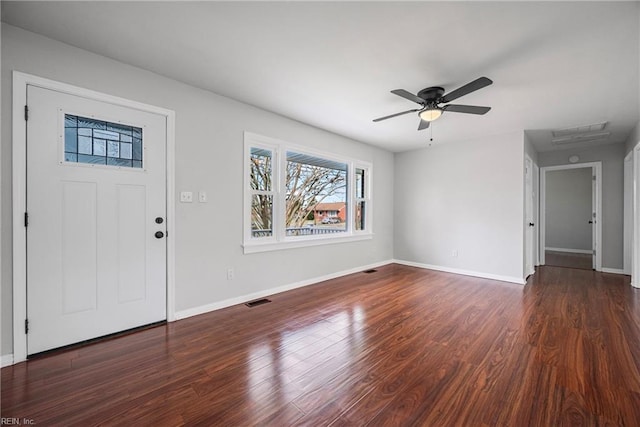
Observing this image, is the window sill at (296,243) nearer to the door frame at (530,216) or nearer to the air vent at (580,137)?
the door frame at (530,216)

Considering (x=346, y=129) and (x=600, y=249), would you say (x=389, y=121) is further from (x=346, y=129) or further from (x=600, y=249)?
(x=600, y=249)

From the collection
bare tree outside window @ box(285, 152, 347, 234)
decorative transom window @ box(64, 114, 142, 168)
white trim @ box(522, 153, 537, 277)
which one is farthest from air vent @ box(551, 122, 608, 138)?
decorative transom window @ box(64, 114, 142, 168)

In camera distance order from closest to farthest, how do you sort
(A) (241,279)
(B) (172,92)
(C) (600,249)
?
(B) (172,92), (A) (241,279), (C) (600,249)

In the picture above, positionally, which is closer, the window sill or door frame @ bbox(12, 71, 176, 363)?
door frame @ bbox(12, 71, 176, 363)

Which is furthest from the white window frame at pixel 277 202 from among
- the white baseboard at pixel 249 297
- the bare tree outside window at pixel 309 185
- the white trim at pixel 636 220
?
the white trim at pixel 636 220

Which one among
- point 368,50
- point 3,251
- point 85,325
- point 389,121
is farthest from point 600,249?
point 3,251

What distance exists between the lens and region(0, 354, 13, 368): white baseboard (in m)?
1.97

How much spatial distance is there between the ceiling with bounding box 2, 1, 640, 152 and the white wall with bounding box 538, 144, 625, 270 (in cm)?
236

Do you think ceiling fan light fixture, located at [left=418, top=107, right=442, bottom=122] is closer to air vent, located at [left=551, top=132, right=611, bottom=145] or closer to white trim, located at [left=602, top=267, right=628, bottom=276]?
air vent, located at [left=551, top=132, right=611, bottom=145]

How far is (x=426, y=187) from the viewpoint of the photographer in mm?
5633

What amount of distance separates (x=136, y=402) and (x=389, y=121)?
4.08 meters

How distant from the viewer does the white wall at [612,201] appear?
201 inches

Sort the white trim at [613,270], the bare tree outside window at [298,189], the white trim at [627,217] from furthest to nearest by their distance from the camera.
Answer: the white trim at [613,270] < the white trim at [627,217] < the bare tree outside window at [298,189]

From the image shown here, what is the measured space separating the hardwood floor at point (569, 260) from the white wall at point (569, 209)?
443 mm
